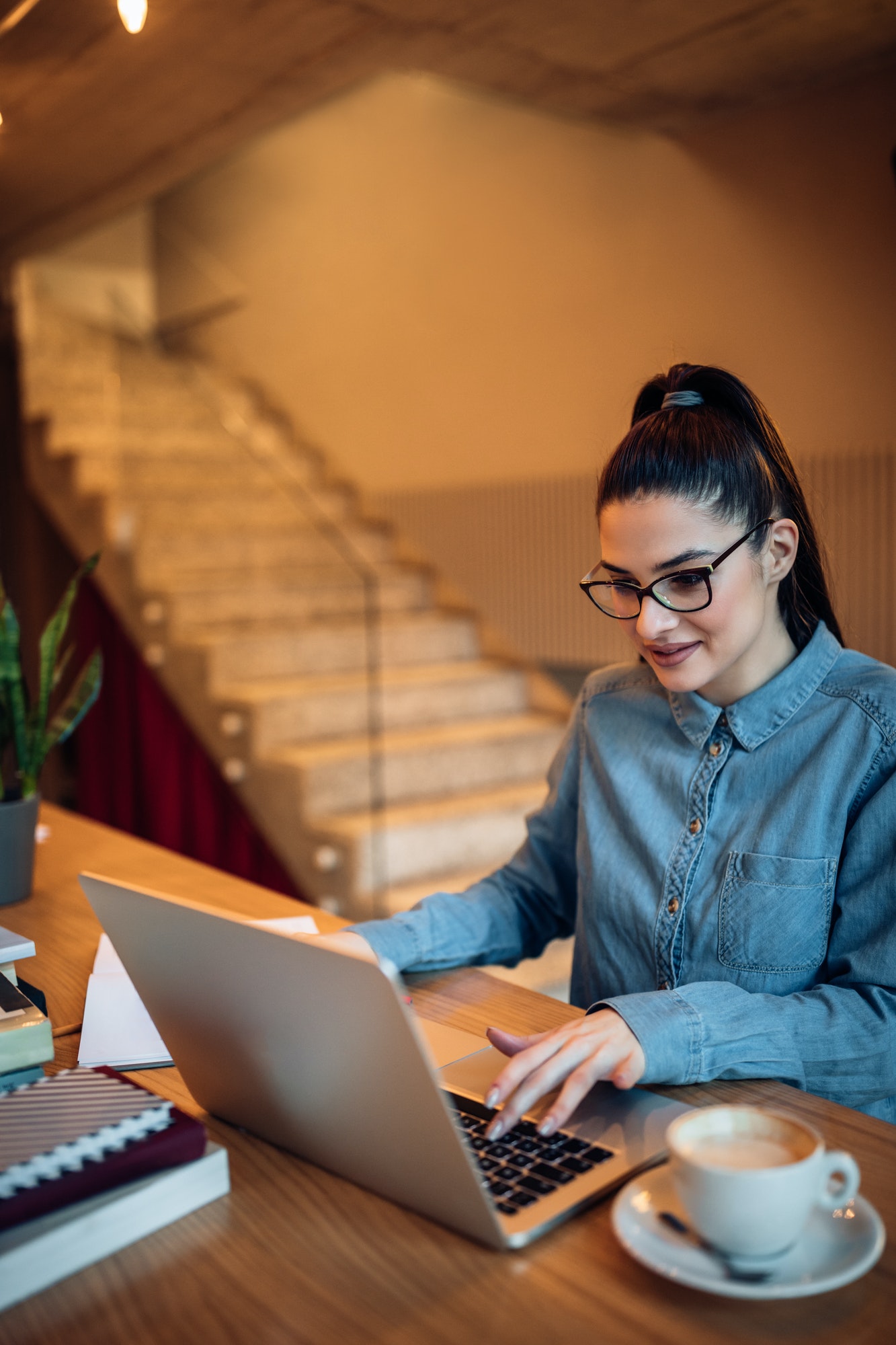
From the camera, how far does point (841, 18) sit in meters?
3.01

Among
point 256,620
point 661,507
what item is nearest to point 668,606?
point 661,507

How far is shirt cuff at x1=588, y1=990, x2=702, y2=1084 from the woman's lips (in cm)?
36

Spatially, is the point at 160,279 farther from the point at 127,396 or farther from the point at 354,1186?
the point at 354,1186

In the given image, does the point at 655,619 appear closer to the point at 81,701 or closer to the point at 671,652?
the point at 671,652

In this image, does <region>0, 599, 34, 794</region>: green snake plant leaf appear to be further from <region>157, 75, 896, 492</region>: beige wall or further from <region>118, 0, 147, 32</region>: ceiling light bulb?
<region>157, 75, 896, 492</region>: beige wall

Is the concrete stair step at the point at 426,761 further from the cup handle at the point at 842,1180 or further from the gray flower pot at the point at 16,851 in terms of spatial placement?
the cup handle at the point at 842,1180

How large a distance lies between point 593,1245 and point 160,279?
6.92 m

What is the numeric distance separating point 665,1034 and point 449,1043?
21 cm

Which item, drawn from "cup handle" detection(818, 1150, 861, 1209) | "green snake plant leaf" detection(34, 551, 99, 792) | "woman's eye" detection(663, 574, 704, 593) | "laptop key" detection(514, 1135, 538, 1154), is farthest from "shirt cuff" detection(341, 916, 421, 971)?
"green snake plant leaf" detection(34, 551, 99, 792)

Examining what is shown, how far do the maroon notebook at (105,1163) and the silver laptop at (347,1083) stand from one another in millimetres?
66

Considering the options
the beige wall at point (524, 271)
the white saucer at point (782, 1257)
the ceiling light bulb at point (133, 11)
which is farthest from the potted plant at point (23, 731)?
the beige wall at point (524, 271)

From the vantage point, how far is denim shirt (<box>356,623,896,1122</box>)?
3.36 ft

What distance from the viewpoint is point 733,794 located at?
123cm

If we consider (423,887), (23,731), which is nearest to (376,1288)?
(23,731)
